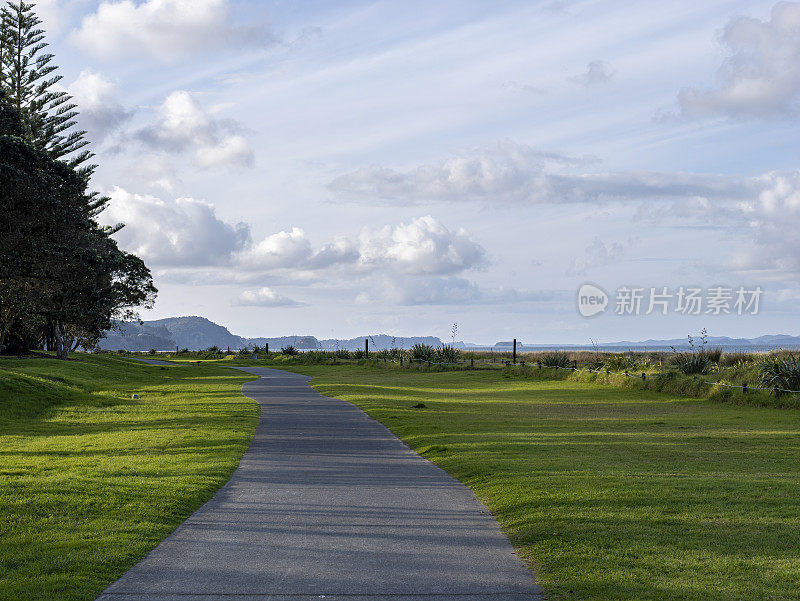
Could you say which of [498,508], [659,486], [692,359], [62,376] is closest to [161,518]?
[498,508]

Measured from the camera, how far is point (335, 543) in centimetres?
682

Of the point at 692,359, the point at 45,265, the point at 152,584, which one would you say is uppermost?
the point at 45,265

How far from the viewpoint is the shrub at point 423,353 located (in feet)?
159

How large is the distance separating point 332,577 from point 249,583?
0.60 meters

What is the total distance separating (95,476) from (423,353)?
3927 cm

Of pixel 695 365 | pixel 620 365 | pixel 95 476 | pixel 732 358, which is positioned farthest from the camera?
pixel 732 358

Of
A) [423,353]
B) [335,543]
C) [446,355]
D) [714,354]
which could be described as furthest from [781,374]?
[423,353]

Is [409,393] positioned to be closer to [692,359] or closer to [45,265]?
[692,359]

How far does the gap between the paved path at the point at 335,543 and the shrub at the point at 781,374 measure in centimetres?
1238

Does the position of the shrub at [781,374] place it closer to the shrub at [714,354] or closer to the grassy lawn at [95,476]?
the shrub at [714,354]

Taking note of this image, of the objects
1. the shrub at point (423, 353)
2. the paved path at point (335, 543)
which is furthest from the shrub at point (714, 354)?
the shrub at point (423, 353)

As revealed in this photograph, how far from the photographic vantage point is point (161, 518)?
782 cm

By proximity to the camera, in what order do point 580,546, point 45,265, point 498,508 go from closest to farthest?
point 580,546, point 498,508, point 45,265

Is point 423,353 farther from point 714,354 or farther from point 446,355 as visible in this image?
point 714,354
